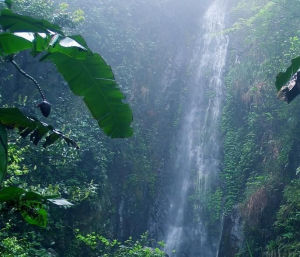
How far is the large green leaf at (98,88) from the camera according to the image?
2.80 meters

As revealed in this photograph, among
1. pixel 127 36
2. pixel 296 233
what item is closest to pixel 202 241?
pixel 296 233

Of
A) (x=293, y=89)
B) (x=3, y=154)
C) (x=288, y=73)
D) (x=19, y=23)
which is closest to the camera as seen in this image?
(x=3, y=154)

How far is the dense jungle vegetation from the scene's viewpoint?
4.89 meters

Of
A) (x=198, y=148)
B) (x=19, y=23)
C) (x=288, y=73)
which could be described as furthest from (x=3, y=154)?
(x=198, y=148)

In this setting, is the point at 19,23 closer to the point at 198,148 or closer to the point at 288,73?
the point at 288,73

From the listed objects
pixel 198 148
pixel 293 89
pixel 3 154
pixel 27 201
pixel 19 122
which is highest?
pixel 198 148

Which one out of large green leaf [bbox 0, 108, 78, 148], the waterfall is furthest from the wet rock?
the waterfall

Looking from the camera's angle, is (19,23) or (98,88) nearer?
(19,23)

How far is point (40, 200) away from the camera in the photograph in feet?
7.06

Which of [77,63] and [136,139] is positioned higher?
[136,139]

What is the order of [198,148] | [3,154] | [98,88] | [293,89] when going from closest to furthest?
[3,154], [98,88], [293,89], [198,148]

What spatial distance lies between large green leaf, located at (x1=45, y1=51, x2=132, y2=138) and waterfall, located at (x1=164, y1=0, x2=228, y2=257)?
5.67 meters

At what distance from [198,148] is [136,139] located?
2030 millimetres

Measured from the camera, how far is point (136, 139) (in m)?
11.2
